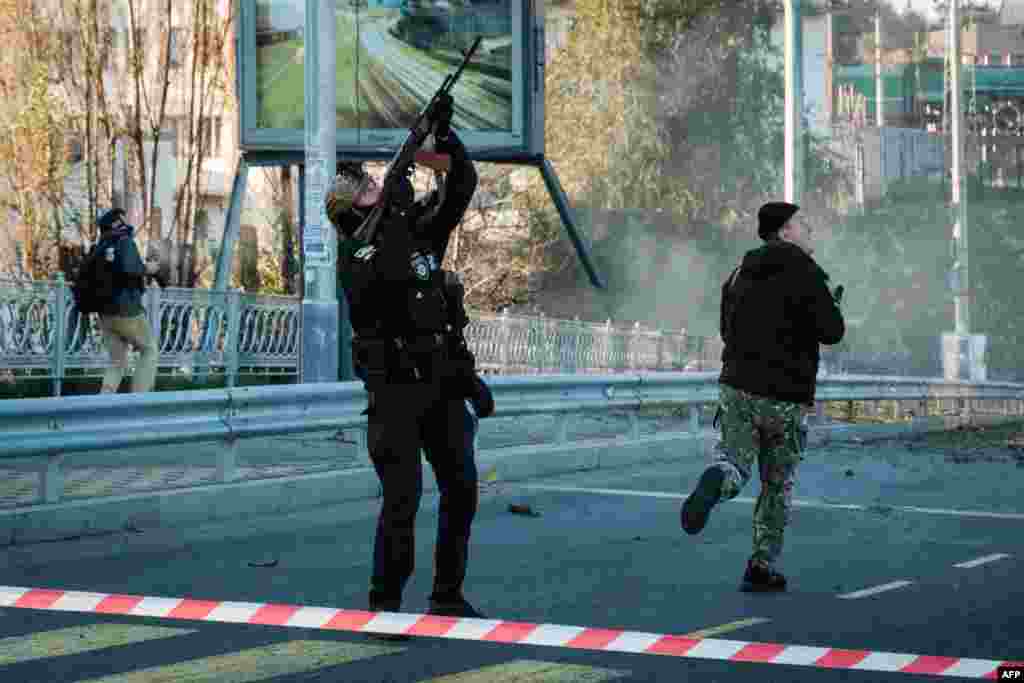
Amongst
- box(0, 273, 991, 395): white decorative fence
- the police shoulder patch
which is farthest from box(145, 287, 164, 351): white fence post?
the police shoulder patch

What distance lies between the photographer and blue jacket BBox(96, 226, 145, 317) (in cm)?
1616

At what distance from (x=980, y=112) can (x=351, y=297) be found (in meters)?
73.9

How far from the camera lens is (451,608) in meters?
7.40

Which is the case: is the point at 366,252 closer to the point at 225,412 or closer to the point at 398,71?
the point at 225,412

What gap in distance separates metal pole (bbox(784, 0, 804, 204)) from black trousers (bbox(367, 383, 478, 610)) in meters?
20.3

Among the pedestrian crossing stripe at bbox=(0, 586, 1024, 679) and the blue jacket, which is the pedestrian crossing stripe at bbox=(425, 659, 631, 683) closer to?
the pedestrian crossing stripe at bbox=(0, 586, 1024, 679)

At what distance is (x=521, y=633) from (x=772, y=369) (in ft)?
9.66

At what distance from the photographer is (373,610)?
727cm

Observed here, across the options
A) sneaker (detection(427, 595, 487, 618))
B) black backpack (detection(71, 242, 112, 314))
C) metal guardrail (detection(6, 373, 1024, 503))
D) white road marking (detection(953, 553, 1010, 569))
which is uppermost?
black backpack (detection(71, 242, 112, 314))

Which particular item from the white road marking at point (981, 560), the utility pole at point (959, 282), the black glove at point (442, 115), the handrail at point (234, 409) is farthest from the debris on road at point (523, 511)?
the utility pole at point (959, 282)

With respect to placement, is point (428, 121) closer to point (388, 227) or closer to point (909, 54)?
point (388, 227)

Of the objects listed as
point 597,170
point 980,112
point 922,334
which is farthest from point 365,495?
point 980,112

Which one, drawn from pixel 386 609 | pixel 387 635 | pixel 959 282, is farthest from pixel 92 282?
pixel 959 282

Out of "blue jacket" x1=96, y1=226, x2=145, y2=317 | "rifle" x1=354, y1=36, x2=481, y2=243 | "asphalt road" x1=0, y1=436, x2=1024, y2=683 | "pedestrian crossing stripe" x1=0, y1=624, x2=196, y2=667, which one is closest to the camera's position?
"asphalt road" x1=0, y1=436, x2=1024, y2=683
